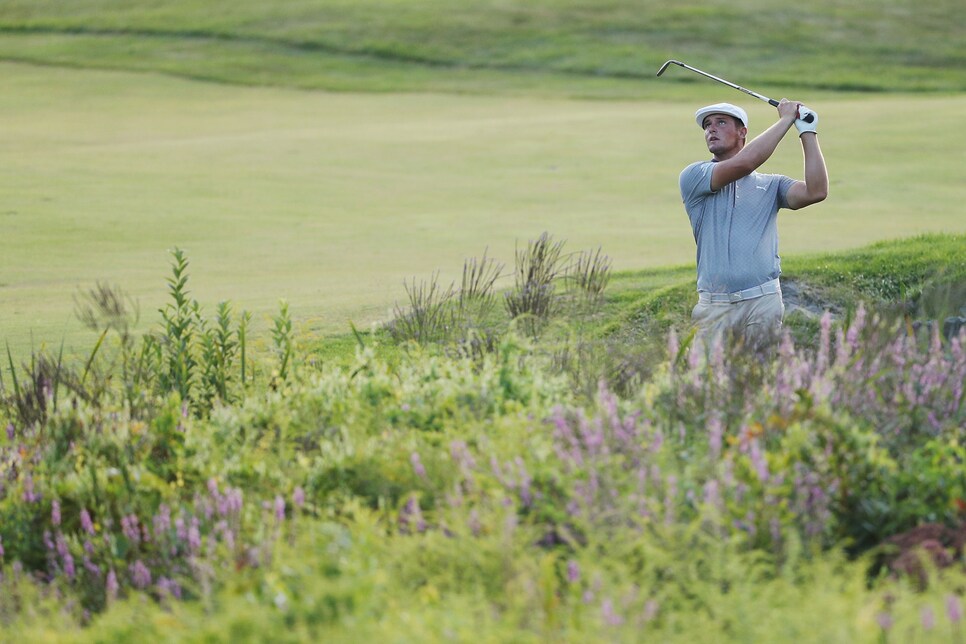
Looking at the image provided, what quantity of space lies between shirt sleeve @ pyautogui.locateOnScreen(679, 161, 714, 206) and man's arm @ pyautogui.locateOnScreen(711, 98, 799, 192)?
0.05 m

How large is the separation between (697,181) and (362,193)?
13691 millimetres

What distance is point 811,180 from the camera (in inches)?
268

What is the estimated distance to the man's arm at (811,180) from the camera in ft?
22.3

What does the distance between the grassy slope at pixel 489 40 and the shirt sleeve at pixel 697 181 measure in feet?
111

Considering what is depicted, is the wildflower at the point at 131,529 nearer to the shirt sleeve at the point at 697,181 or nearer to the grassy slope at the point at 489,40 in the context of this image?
the shirt sleeve at the point at 697,181

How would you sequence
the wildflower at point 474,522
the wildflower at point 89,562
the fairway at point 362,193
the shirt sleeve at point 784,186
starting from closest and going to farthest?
the wildflower at point 474,522 < the wildflower at point 89,562 < the shirt sleeve at point 784,186 < the fairway at point 362,193

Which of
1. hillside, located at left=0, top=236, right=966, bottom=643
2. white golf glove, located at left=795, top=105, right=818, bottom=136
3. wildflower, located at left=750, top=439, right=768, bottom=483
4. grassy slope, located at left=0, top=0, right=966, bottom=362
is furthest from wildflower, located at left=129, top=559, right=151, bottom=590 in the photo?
white golf glove, located at left=795, top=105, right=818, bottom=136

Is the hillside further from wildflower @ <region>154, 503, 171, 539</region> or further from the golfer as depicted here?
the golfer

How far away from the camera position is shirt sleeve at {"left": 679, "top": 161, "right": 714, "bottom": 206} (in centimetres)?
700

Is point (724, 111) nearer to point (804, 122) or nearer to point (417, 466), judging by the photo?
point (804, 122)

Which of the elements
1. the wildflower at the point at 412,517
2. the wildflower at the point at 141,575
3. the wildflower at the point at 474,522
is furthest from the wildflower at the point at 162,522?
the wildflower at the point at 474,522

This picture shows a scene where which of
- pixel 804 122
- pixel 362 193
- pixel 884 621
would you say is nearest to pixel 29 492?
pixel 884 621

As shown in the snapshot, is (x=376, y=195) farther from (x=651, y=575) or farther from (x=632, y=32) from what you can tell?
(x=632, y=32)

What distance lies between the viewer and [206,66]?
44.8 m
